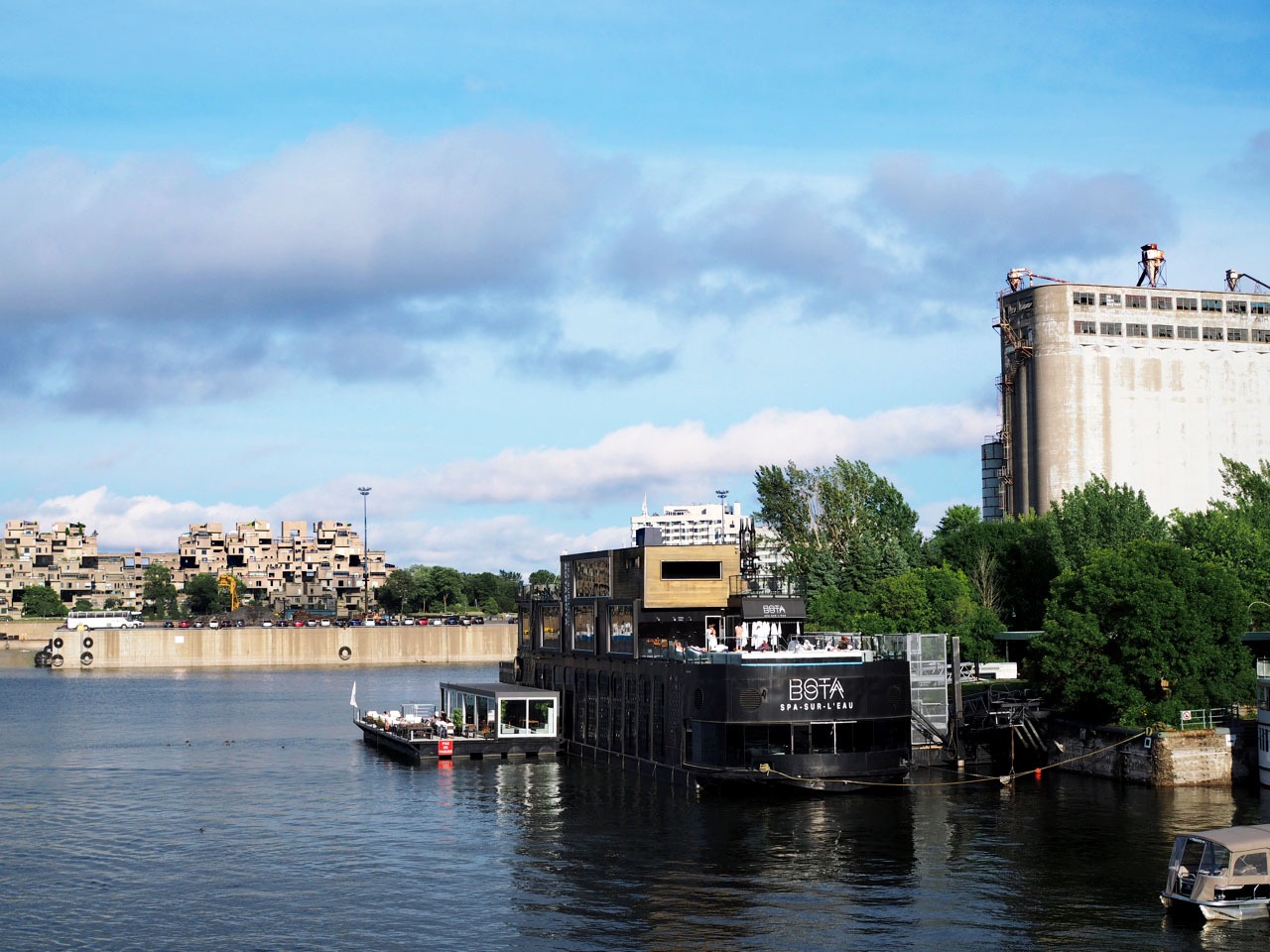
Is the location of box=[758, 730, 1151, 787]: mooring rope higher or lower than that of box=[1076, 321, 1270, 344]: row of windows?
lower

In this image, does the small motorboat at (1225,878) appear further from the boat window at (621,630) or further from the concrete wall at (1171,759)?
the boat window at (621,630)

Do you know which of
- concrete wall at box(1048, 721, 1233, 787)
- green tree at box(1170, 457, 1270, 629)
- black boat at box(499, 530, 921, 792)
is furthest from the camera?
green tree at box(1170, 457, 1270, 629)

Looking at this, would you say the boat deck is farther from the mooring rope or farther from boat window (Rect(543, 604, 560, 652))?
the mooring rope

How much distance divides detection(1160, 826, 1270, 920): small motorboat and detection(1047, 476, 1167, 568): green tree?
245 feet

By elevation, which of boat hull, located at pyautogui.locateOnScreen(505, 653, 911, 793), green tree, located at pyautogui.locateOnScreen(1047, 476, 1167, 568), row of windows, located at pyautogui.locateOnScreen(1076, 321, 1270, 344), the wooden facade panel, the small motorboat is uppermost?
row of windows, located at pyautogui.locateOnScreen(1076, 321, 1270, 344)

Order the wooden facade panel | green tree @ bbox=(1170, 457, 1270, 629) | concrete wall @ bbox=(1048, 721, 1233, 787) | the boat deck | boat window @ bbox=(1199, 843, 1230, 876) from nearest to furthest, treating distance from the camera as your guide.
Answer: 1. boat window @ bbox=(1199, 843, 1230, 876)
2. concrete wall @ bbox=(1048, 721, 1233, 787)
3. the wooden facade panel
4. the boat deck
5. green tree @ bbox=(1170, 457, 1270, 629)

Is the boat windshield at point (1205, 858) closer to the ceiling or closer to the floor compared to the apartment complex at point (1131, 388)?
closer to the floor

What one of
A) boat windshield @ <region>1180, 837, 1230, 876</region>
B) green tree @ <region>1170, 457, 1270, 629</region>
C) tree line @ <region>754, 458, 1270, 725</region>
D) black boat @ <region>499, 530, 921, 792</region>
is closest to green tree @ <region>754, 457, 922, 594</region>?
tree line @ <region>754, 458, 1270, 725</region>

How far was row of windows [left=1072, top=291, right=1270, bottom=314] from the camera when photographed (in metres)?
167

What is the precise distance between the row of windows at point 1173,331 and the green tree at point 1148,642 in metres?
85.1

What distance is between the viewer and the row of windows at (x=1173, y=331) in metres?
167

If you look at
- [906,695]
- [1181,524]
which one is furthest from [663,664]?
[1181,524]

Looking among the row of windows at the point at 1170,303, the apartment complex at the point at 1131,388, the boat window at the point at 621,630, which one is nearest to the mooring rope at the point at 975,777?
the boat window at the point at 621,630

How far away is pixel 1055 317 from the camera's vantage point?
545 ft
